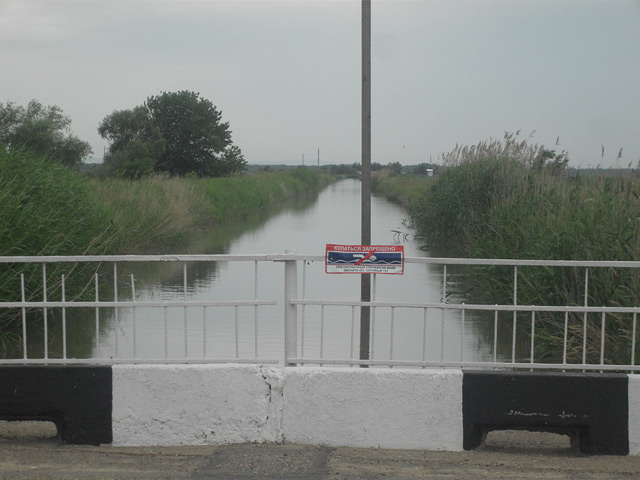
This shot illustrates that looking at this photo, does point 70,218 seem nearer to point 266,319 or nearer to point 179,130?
point 266,319

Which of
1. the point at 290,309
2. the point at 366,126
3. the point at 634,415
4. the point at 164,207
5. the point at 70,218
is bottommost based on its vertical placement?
the point at 634,415

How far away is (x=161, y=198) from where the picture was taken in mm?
26406

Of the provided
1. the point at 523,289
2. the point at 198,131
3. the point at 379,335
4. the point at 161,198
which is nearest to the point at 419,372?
the point at 523,289

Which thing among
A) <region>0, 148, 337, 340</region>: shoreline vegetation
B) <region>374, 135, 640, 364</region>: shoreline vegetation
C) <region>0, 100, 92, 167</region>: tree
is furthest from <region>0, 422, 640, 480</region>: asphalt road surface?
<region>0, 100, 92, 167</region>: tree

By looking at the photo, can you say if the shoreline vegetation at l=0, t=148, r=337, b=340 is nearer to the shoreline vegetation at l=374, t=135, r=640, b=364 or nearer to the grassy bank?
the grassy bank

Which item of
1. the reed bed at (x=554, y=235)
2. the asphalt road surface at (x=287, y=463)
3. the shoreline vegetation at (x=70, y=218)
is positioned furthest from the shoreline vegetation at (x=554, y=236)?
the shoreline vegetation at (x=70, y=218)

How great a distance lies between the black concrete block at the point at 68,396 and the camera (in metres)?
5.58

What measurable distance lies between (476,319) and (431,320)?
776mm

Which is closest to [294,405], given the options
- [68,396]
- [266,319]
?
[68,396]

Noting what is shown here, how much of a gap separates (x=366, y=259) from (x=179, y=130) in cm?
6441

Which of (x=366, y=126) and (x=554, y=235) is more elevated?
(x=366, y=126)

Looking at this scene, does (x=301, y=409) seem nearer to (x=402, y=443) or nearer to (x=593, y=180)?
(x=402, y=443)

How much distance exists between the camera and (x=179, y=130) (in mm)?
68625

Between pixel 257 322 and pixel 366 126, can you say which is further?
pixel 366 126
